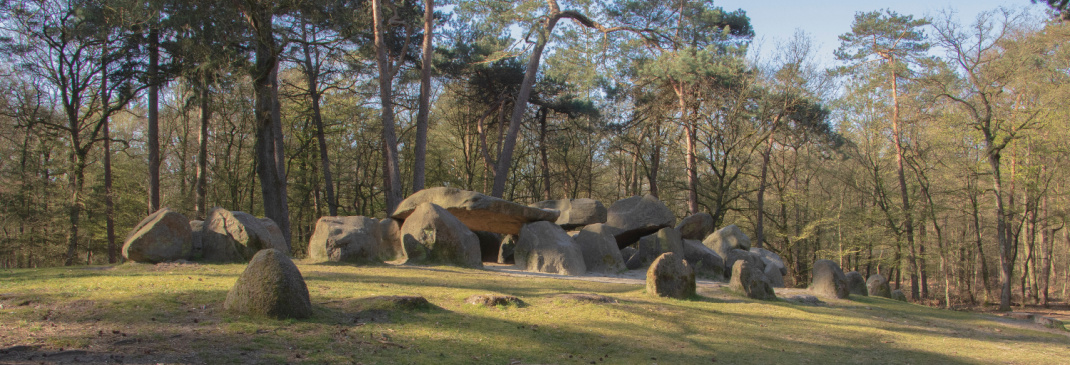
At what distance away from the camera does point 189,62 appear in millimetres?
14125

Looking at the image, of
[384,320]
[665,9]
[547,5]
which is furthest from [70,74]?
[665,9]

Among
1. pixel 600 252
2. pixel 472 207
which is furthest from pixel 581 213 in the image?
pixel 472 207

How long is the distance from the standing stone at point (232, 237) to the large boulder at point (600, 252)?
681 centimetres

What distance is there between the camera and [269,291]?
5.07 metres

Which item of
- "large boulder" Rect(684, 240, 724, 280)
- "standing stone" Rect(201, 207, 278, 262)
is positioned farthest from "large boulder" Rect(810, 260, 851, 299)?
"standing stone" Rect(201, 207, 278, 262)

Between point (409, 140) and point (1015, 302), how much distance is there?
26243 mm

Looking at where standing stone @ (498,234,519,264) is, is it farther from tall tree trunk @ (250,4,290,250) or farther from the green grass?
tall tree trunk @ (250,4,290,250)

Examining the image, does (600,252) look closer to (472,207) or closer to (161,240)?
(472,207)

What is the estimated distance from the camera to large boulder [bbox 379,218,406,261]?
11820 mm

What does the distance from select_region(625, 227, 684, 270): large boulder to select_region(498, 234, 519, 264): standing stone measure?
308 cm

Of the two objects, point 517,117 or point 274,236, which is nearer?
point 274,236

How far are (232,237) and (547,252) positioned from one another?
6260mm

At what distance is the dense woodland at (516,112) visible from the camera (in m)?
14.7

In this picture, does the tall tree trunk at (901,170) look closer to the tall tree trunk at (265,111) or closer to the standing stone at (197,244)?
the tall tree trunk at (265,111)
